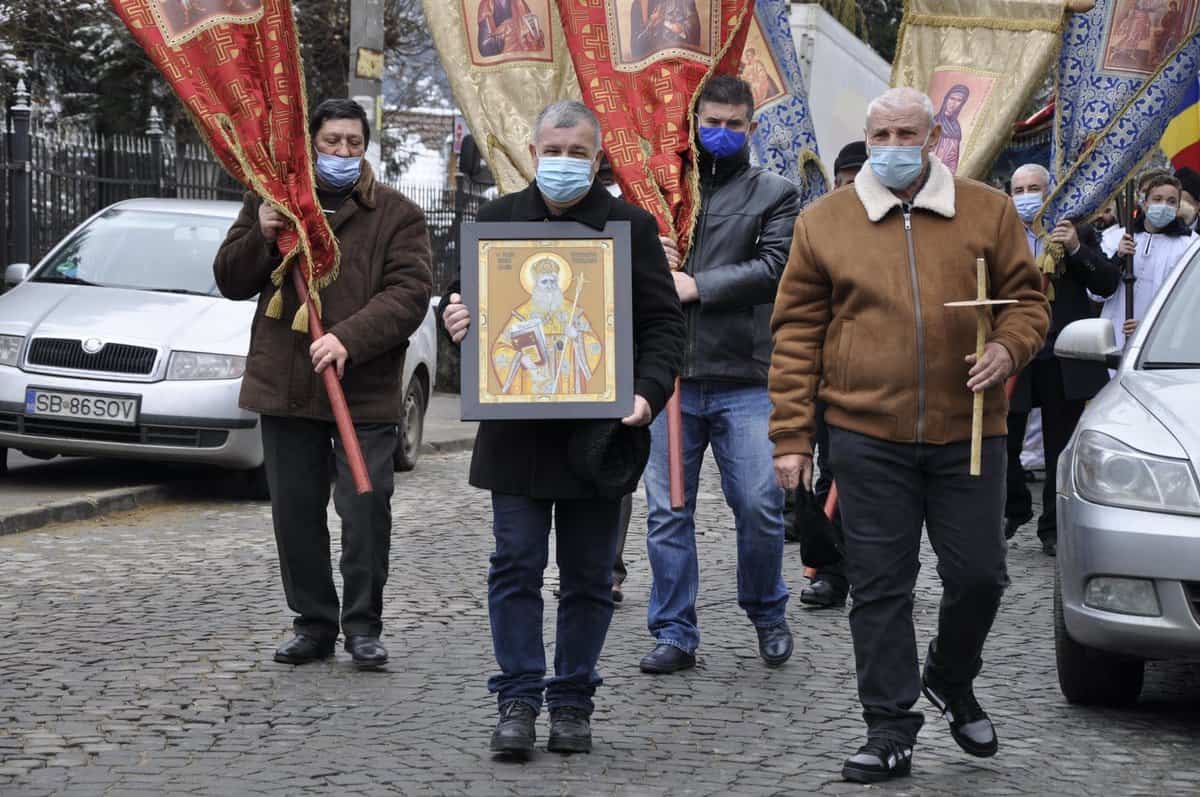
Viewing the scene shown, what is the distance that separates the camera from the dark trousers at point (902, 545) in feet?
18.1

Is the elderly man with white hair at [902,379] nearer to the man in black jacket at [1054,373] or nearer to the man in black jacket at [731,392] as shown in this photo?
the man in black jacket at [731,392]

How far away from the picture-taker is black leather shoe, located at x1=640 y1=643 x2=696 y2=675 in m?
6.95

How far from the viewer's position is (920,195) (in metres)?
5.53

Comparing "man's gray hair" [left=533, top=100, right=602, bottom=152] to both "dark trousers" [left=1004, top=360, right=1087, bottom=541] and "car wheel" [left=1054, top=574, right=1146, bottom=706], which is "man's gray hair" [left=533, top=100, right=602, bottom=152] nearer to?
"car wheel" [left=1054, top=574, right=1146, bottom=706]

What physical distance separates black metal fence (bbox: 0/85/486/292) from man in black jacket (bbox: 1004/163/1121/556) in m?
6.17

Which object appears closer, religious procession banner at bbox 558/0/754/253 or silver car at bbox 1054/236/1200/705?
silver car at bbox 1054/236/1200/705

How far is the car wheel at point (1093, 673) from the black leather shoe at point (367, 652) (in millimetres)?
2298

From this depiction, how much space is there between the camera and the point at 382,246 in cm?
712

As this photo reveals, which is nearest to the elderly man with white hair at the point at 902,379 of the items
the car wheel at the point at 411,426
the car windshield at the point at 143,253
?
the car windshield at the point at 143,253

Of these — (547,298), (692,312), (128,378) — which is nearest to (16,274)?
(128,378)

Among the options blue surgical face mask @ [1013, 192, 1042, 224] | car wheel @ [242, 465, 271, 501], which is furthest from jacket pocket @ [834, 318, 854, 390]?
car wheel @ [242, 465, 271, 501]

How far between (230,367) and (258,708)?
5.18 metres

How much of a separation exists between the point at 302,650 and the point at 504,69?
11.6ft

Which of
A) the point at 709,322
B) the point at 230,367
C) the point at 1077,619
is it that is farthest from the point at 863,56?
the point at 1077,619
